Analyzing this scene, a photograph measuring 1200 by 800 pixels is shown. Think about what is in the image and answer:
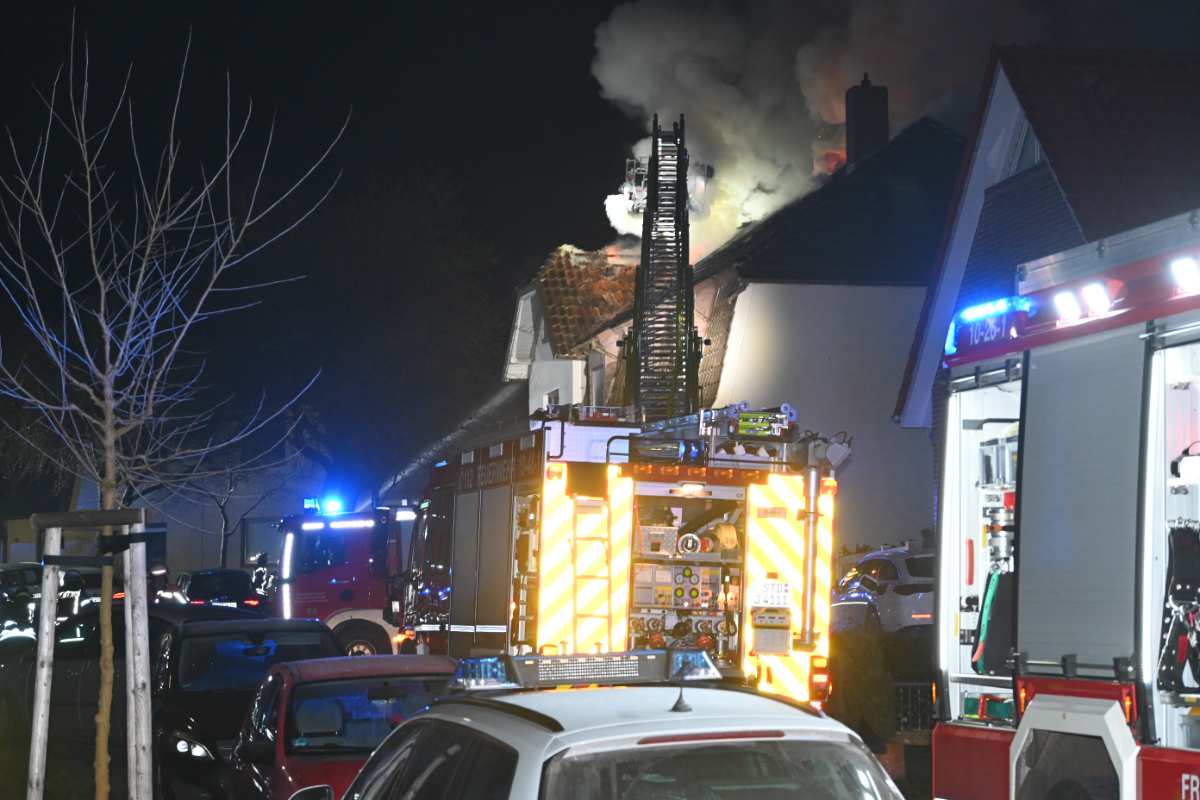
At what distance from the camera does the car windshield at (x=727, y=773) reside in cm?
398

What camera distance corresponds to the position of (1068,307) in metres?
7.09

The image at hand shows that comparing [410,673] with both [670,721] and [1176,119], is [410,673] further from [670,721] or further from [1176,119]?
[1176,119]

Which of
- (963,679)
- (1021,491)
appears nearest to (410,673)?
(963,679)

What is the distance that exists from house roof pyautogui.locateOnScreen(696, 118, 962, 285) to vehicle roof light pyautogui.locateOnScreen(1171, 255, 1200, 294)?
19.4 m

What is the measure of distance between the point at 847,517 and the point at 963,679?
59.6 ft

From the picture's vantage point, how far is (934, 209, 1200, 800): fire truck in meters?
6.27

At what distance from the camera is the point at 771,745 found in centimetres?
418

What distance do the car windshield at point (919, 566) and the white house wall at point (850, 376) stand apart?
482cm

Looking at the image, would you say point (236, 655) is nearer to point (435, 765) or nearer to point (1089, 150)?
point (435, 765)

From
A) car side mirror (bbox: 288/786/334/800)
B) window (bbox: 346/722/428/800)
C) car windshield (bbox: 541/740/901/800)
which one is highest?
car windshield (bbox: 541/740/901/800)

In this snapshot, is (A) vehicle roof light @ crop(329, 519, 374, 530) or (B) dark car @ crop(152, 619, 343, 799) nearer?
(B) dark car @ crop(152, 619, 343, 799)

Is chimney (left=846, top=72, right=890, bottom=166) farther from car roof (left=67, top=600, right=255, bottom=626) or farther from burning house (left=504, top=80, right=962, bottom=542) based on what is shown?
car roof (left=67, top=600, right=255, bottom=626)

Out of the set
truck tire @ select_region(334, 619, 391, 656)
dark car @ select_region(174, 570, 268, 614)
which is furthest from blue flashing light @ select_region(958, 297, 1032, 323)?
dark car @ select_region(174, 570, 268, 614)

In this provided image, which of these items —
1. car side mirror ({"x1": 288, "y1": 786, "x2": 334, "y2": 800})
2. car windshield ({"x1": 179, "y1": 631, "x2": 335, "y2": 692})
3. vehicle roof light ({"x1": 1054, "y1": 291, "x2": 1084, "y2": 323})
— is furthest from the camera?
car windshield ({"x1": 179, "y1": 631, "x2": 335, "y2": 692})
